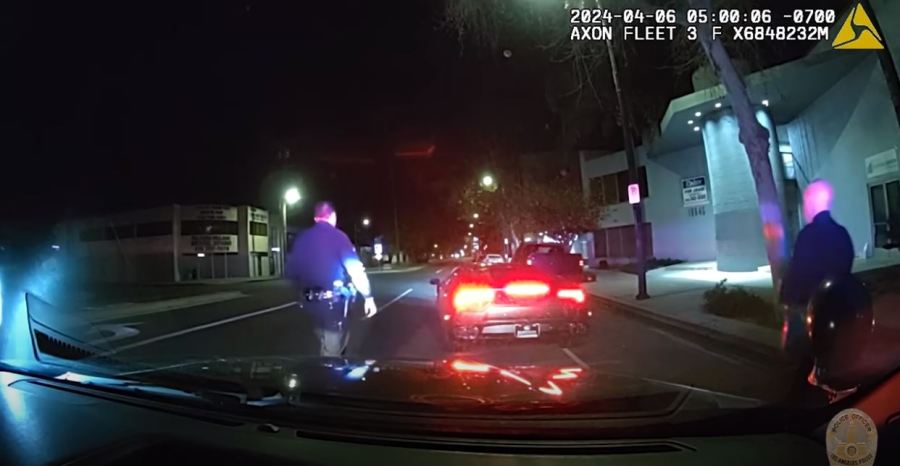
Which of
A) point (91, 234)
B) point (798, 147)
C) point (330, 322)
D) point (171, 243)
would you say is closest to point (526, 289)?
point (330, 322)

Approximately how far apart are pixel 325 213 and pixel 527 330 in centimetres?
364

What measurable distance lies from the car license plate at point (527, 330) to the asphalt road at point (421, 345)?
209mm

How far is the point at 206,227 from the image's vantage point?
48750 millimetres

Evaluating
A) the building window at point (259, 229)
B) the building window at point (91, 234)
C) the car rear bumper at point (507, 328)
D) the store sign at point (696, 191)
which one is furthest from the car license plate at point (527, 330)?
the building window at point (259, 229)

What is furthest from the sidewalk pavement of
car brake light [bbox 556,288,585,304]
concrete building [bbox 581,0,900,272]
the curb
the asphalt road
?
car brake light [bbox 556,288,585,304]

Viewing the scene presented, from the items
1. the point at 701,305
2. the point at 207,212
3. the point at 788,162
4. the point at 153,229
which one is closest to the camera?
the point at 701,305

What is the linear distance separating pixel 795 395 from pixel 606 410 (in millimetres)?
1017

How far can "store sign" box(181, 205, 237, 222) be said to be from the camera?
47781 mm

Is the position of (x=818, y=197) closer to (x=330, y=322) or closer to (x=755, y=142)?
(x=330, y=322)

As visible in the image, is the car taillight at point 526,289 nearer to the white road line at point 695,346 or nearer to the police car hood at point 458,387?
the white road line at point 695,346

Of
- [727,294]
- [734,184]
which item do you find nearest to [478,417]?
[727,294]

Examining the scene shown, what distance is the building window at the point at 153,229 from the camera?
4728 centimetres

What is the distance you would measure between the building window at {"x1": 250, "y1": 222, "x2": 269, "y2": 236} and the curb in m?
41.2

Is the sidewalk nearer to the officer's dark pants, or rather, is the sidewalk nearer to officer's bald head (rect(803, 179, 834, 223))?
officer's bald head (rect(803, 179, 834, 223))
